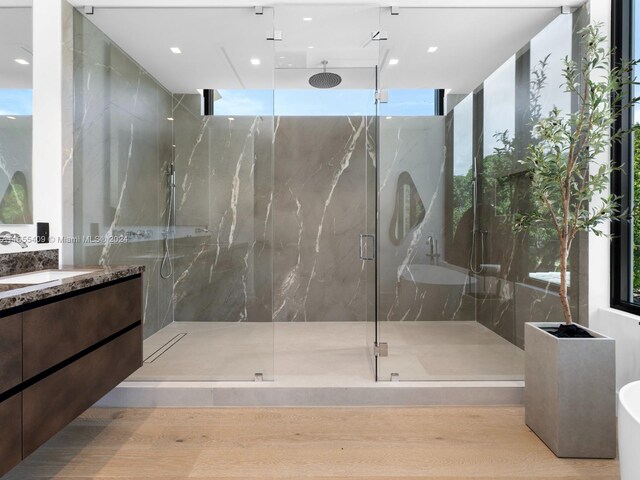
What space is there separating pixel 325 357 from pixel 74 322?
1809 millimetres

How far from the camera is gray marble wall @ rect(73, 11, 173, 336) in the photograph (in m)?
2.69

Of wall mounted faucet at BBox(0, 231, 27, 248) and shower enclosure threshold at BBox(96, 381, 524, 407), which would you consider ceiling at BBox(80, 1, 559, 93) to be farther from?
shower enclosure threshold at BBox(96, 381, 524, 407)

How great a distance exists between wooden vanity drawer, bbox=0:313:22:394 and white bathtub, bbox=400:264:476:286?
213cm

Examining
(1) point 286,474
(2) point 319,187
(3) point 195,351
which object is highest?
(2) point 319,187

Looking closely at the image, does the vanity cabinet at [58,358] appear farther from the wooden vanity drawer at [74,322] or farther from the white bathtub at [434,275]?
the white bathtub at [434,275]

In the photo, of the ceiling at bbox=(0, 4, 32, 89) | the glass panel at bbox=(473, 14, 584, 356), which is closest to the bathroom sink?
the ceiling at bbox=(0, 4, 32, 89)

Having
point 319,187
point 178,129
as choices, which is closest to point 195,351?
point 178,129

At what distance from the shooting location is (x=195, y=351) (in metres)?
2.86

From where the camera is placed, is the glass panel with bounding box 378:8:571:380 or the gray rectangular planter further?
the glass panel with bounding box 378:8:571:380

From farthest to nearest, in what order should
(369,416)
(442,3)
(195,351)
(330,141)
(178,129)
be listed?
(330,141), (178,129), (195,351), (442,3), (369,416)

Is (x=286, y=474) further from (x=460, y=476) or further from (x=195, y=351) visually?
(x=195, y=351)

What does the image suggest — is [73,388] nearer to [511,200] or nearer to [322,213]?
[511,200]

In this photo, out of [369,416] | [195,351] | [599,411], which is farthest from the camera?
[195,351]

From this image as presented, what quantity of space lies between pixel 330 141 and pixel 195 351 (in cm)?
260
